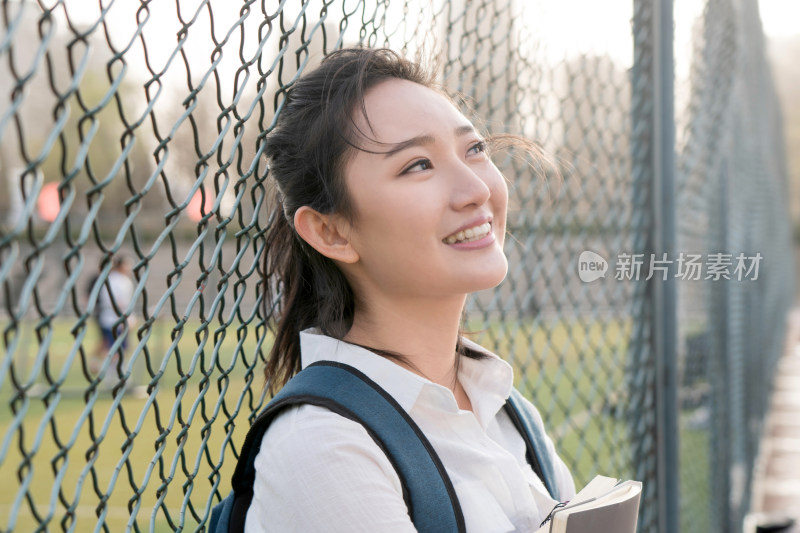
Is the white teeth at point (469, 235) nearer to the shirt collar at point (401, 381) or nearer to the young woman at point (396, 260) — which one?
the young woman at point (396, 260)

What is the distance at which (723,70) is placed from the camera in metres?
3.91

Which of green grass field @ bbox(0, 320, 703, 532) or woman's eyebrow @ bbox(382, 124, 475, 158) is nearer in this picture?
green grass field @ bbox(0, 320, 703, 532)

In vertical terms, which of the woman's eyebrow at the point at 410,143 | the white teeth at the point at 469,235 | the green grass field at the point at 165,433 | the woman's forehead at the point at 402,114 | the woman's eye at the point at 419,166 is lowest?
the green grass field at the point at 165,433

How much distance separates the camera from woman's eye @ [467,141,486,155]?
1.36 m

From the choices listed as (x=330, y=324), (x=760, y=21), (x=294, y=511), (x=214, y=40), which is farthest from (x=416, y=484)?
(x=760, y=21)

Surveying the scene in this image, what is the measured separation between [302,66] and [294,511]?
693 mm

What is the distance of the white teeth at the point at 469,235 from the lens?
1.27 m

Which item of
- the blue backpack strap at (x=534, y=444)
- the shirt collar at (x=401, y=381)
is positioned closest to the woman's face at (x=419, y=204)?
the shirt collar at (x=401, y=381)

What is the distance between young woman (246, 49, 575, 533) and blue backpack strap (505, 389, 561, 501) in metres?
0.02

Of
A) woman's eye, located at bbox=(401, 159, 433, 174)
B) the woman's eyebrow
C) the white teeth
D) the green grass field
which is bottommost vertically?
the green grass field

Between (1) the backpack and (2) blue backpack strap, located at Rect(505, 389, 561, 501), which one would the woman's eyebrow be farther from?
(2) blue backpack strap, located at Rect(505, 389, 561, 501)

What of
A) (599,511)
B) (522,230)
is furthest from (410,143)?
(522,230)

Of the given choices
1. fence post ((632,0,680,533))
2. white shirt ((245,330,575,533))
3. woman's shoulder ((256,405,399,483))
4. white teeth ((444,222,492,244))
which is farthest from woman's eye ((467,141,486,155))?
fence post ((632,0,680,533))

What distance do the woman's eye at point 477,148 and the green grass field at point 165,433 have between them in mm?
385
